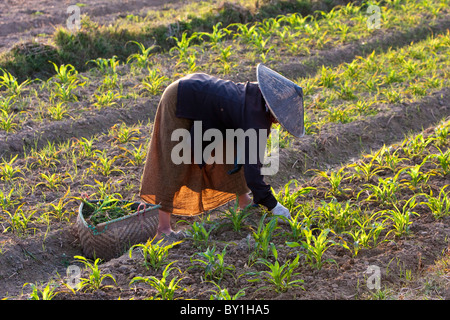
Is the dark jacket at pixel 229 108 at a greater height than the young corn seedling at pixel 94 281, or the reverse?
the dark jacket at pixel 229 108

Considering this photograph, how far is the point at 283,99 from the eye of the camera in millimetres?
3629

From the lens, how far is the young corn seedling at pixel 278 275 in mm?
3547

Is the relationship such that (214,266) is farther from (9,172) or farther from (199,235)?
(9,172)

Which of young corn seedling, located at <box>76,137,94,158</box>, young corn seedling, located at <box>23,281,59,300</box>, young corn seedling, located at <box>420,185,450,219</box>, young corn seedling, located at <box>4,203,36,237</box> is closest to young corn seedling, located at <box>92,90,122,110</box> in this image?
young corn seedling, located at <box>76,137,94,158</box>

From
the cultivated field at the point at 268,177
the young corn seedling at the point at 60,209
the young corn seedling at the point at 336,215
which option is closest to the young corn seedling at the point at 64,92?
the cultivated field at the point at 268,177

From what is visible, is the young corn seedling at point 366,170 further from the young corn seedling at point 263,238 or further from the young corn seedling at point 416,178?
the young corn seedling at point 263,238

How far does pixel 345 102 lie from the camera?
21.3ft

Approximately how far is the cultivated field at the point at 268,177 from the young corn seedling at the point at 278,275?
1 centimetres

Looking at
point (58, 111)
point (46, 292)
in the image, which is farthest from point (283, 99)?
point (58, 111)

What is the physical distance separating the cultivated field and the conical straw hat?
704mm

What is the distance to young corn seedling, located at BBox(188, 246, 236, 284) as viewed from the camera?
368cm
